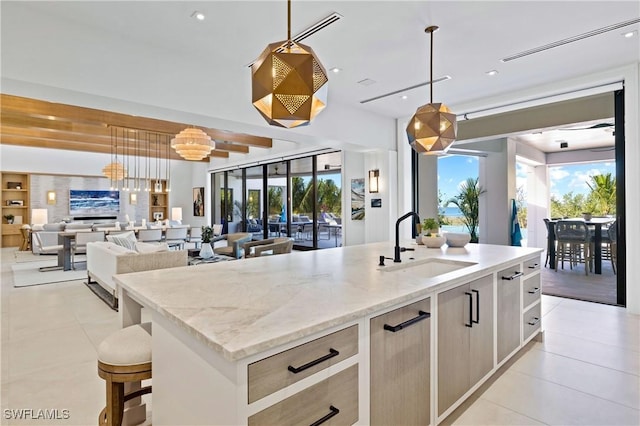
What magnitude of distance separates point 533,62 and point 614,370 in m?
3.40

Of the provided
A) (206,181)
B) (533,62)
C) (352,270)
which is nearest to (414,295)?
(352,270)

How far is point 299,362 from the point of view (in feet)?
3.74

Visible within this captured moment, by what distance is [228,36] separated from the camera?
342cm

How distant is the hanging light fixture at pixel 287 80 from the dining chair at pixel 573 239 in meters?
6.75

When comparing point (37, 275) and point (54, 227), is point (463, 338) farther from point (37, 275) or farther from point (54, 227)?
point (54, 227)

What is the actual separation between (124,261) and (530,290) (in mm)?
4556

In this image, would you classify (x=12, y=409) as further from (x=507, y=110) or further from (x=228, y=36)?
(x=507, y=110)

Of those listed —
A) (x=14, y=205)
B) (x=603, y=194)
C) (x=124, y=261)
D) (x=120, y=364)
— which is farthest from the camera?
(x=14, y=205)

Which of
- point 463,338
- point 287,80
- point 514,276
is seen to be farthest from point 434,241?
point 287,80

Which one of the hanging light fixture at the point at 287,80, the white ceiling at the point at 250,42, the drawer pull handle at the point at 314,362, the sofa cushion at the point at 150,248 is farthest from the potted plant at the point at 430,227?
the sofa cushion at the point at 150,248

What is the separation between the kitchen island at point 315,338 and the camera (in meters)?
1.07

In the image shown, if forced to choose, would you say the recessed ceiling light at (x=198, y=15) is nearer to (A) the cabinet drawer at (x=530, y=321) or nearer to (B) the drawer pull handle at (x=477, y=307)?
(B) the drawer pull handle at (x=477, y=307)

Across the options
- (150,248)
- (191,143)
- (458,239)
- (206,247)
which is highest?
(191,143)

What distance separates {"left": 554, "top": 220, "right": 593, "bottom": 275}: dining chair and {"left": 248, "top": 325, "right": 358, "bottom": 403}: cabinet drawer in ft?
22.5
